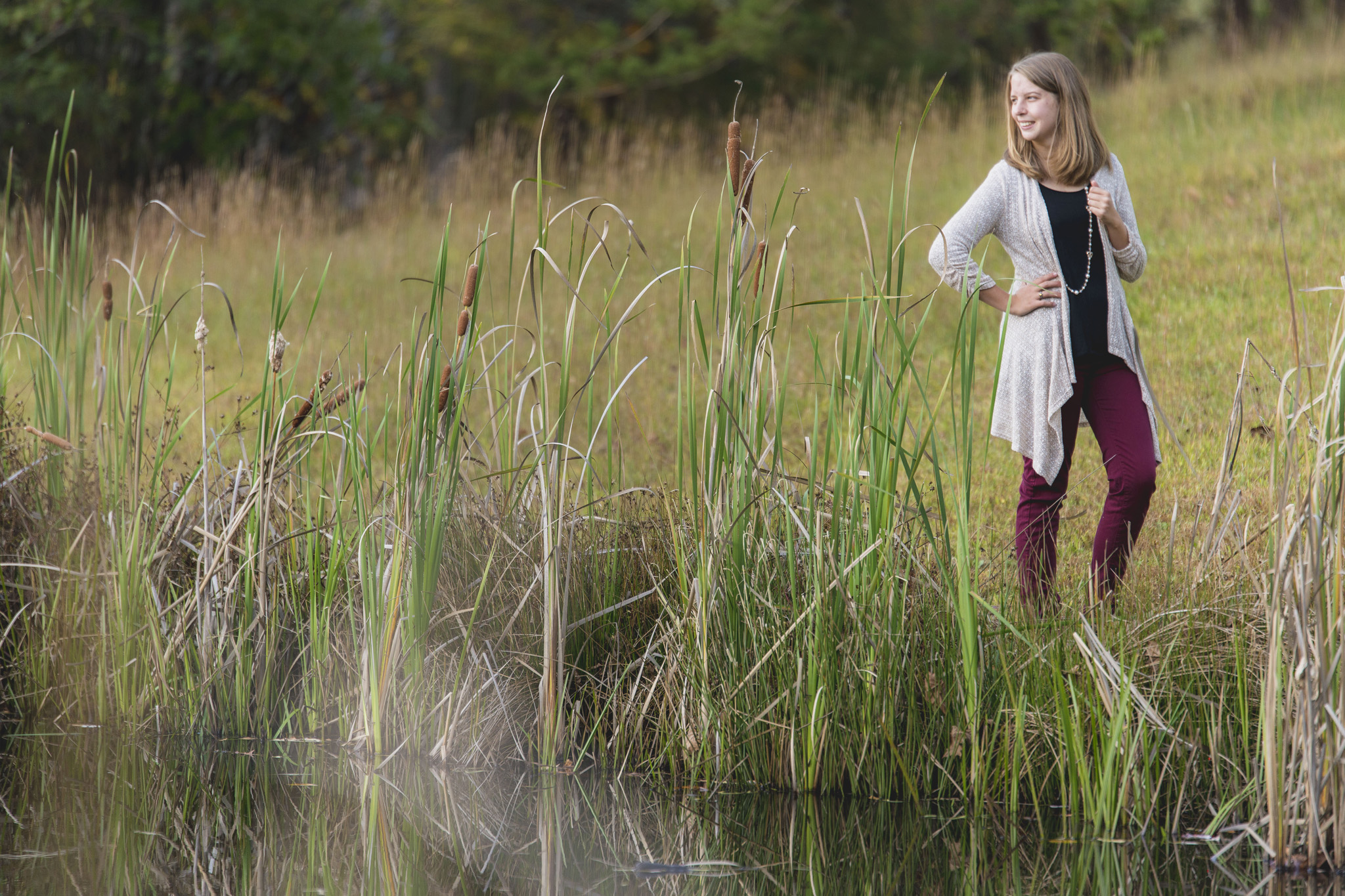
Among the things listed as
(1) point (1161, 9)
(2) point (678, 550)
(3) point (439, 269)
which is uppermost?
(1) point (1161, 9)

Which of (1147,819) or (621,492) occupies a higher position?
(621,492)

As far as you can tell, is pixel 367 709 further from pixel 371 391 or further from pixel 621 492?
pixel 371 391

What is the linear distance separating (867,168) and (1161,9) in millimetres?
8944

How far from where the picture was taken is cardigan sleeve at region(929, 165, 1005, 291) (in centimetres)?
331

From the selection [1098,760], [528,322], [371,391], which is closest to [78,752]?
[1098,760]

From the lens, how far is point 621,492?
3.39m

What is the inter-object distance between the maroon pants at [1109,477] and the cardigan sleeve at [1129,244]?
0.88 feet

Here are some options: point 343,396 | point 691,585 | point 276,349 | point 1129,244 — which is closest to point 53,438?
point 276,349

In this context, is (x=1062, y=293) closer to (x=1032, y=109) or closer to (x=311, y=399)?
(x=1032, y=109)

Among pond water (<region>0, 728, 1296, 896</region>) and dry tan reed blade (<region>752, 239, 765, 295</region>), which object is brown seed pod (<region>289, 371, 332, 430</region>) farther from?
dry tan reed blade (<region>752, 239, 765, 295</region>)

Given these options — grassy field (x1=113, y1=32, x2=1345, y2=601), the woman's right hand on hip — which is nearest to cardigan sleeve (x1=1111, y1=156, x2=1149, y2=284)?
the woman's right hand on hip

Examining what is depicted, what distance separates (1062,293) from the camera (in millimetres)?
3354

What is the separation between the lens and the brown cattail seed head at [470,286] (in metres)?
3.02

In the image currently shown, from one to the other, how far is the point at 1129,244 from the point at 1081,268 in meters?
0.14
